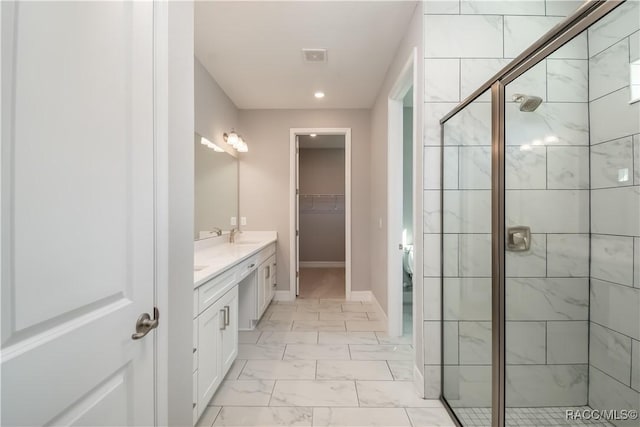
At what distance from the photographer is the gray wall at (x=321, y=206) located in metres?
6.63

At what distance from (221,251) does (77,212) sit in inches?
85.4

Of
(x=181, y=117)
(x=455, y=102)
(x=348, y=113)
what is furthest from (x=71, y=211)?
(x=348, y=113)

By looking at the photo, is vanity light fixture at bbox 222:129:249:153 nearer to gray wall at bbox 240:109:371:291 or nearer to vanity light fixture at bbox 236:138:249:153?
vanity light fixture at bbox 236:138:249:153

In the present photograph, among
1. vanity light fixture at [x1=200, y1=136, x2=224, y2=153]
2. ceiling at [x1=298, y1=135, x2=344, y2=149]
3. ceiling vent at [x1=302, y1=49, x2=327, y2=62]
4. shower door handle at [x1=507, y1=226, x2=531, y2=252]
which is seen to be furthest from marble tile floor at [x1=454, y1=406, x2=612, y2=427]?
ceiling at [x1=298, y1=135, x2=344, y2=149]

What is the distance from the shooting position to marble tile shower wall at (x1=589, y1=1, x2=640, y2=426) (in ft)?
4.33

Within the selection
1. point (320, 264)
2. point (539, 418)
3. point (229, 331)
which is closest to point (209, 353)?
point (229, 331)

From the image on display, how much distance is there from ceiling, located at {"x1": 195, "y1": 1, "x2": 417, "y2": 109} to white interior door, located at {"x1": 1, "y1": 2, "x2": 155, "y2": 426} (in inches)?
56.8

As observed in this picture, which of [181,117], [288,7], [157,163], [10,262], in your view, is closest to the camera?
[10,262]

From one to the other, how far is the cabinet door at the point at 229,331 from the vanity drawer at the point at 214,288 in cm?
7

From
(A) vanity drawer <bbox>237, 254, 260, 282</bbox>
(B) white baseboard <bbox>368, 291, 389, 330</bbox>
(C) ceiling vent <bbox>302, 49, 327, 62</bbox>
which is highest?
(C) ceiling vent <bbox>302, 49, 327, 62</bbox>

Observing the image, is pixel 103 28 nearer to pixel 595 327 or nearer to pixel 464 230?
pixel 464 230

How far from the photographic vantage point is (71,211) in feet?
2.18

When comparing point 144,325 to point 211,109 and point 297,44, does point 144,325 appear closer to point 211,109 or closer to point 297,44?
point 297,44

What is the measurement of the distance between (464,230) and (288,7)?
75.1 inches
